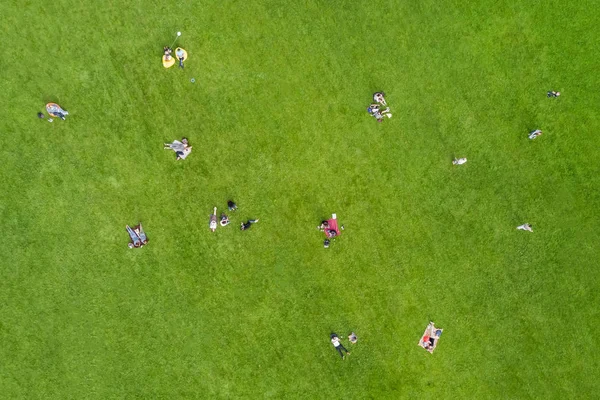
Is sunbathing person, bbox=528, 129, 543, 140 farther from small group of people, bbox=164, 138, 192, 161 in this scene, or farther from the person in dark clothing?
small group of people, bbox=164, 138, 192, 161

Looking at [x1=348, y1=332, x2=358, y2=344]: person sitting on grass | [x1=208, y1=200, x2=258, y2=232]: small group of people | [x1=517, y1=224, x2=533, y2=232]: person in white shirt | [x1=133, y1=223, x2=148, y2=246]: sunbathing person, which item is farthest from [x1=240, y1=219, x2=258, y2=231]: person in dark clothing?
[x1=517, y1=224, x2=533, y2=232]: person in white shirt

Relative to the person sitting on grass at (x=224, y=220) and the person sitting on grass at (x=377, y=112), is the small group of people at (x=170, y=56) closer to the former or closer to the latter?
the person sitting on grass at (x=224, y=220)

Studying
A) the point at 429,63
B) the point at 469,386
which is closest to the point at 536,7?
the point at 429,63

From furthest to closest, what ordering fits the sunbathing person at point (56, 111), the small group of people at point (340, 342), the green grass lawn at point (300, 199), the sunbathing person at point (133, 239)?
the small group of people at point (340, 342) → the sunbathing person at point (133, 239) → the green grass lawn at point (300, 199) → the sunbathing person at point (56, 111)

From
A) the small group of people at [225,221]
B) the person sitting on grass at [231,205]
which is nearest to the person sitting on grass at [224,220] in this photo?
the small group of people at [225,221]

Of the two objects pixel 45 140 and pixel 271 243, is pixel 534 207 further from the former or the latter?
pixel 45 140

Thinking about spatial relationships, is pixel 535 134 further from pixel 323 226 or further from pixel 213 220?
pixel 213 220

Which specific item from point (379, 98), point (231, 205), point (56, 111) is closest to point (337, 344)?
point (231, 205)
